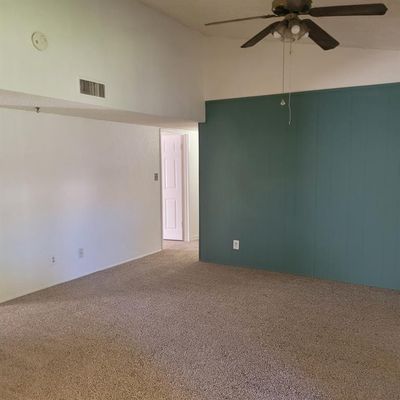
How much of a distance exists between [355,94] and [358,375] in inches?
119

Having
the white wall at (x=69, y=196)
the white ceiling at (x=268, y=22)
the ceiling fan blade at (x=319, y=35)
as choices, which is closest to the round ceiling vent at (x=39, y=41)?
the white wall at (x=69, y=196)

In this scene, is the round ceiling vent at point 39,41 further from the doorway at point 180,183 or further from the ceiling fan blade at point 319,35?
the doorway at point 180,183

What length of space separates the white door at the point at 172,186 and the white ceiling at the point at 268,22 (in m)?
2.51

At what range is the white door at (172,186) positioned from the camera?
6.87 m

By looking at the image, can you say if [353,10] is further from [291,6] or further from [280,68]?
[280,68]

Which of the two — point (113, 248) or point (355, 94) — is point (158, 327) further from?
point (355, 94)

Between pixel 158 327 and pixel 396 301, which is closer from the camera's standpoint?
pixel 158 327

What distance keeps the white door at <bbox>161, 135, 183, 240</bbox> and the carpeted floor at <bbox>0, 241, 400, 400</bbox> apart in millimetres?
2406

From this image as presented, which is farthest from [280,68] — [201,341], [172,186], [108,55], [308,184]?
[201,341]

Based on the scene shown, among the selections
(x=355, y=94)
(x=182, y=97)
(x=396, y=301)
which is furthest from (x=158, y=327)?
(x=355, y=94)

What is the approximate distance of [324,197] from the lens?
460cm

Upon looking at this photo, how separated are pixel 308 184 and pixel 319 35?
2.32 metres

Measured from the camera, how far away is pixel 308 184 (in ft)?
15.4

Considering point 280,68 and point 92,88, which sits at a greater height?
point 280,68
